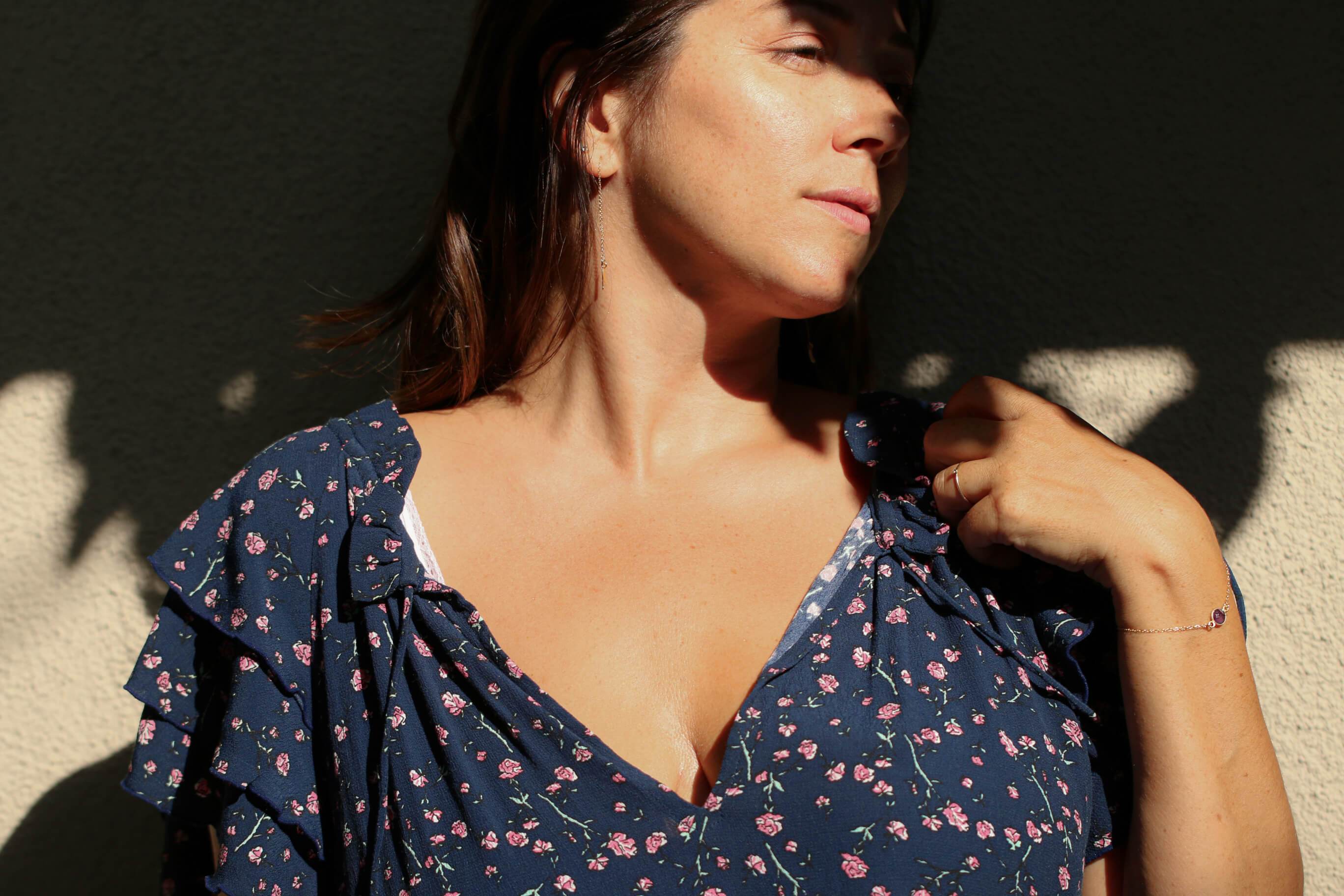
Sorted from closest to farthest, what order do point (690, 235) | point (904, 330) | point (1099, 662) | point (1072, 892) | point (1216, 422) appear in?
point (1072, 892)
point (1099, 662)
point (690, 235)
point (1216, 422)
point (904, 330)

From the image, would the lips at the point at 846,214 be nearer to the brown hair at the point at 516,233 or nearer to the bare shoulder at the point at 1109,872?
the brown hair at the point at 516,233

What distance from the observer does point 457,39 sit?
213 centimetres

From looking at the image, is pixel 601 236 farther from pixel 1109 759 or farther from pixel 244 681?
pixel 1109 759

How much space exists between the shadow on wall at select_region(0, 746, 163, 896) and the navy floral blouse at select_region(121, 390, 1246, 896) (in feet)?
1.82

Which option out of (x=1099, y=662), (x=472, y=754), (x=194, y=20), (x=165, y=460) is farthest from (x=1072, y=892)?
(x=194, y=20)

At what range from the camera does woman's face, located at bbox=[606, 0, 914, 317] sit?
148 cm

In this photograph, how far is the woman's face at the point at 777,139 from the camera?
148cm

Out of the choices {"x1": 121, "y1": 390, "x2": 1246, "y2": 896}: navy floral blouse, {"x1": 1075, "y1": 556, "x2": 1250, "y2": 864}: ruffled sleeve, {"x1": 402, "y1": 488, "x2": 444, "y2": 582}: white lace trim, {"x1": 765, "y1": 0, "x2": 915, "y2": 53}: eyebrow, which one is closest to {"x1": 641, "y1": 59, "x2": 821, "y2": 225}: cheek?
{"x1": 765, "y1": 0, "x2": 915, "y2": 53}: eyebrow

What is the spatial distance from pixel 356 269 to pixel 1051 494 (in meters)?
1.43

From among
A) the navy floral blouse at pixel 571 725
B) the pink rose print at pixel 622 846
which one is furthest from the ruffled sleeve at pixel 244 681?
the pink rose print at pixel 622 846

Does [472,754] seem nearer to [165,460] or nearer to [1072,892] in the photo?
[1072,892]

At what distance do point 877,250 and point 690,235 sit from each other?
653mm

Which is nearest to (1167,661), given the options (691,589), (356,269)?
(691,589)

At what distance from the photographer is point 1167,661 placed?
4.37 ft
